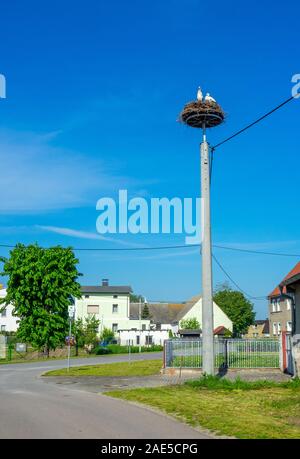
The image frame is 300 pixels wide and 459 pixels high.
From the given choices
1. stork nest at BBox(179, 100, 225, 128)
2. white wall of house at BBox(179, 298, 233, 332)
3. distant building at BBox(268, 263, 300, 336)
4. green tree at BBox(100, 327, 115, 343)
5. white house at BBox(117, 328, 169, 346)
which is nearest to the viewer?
stork nest at BBox(179, 100, 225, 128)

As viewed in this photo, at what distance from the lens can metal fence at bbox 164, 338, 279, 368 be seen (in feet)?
71.1

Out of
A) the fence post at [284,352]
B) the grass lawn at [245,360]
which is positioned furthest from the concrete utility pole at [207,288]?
the fence post at [284,352]

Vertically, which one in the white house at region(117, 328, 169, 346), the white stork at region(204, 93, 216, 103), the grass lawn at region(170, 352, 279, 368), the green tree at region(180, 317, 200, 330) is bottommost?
the grass lawn at region(170, 352, 279, 368)

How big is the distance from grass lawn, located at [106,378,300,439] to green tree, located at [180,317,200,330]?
54982 millimetres

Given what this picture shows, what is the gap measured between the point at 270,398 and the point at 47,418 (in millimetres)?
6172

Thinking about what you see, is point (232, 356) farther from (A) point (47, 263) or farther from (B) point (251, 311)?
(B) point (251, 311)

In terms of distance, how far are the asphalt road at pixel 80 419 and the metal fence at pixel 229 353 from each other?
652 cm

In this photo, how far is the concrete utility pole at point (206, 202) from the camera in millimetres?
18438

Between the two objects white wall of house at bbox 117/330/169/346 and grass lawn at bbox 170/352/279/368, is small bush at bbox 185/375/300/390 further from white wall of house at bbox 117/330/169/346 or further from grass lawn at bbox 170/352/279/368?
white wall of house at bbox 117/330/169/346

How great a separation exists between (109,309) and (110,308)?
19 centimetres

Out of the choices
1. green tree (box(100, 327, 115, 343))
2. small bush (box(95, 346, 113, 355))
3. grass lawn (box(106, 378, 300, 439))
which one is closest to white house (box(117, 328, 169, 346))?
green tree (box(100, 327, 115, 343))

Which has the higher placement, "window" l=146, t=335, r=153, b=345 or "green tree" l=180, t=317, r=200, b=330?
"green tree" l=180, t=317, r=200, b=330
